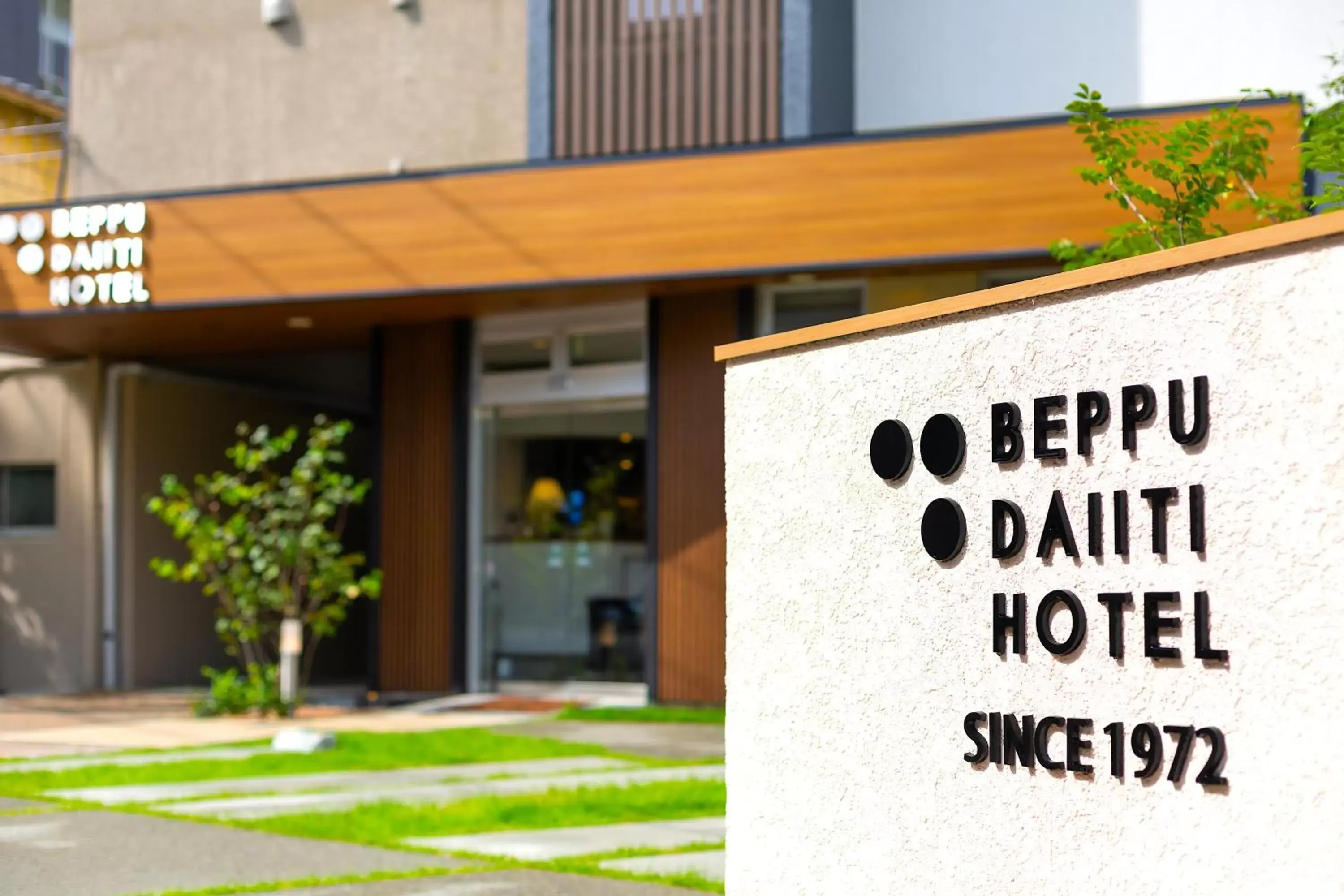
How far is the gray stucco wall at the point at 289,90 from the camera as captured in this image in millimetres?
14953

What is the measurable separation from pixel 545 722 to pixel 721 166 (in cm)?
482

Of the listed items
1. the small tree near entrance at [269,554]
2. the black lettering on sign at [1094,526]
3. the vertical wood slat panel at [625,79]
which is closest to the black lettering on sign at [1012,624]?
the black lettering on sign at [1094,526]

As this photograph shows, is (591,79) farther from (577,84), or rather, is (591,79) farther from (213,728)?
(213,728)

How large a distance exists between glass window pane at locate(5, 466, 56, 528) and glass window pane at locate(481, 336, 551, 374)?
5.84 metres

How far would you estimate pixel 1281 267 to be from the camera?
343 centimetres

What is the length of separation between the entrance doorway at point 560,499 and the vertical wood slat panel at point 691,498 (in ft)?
1.02

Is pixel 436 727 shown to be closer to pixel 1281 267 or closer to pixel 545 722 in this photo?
pixel 545 722

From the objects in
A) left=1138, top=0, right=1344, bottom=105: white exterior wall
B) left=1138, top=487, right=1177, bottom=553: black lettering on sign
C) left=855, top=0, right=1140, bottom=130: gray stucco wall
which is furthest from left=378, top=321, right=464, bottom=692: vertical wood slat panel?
left=1138, top=487, right=1177, bottom=553: black lettering on sign

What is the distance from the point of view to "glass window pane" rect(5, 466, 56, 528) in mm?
17047

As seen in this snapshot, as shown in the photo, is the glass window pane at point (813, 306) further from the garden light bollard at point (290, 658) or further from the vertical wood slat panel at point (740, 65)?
the garden light bollard at point (290, 658)

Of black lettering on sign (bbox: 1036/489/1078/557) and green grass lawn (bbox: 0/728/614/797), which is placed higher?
black lettering on sign (bbox: 1036/489/1078/557)

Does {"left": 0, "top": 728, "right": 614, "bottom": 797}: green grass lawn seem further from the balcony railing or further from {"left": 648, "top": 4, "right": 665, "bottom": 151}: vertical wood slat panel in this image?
the balcony railing

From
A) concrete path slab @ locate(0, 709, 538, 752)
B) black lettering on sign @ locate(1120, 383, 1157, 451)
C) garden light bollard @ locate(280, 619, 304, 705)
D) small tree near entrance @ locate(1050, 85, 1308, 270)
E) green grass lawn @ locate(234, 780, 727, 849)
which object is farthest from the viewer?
garden light bollard @ locate(280, 619, 304, 705)

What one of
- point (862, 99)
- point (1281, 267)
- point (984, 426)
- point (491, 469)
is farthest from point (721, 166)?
point (1281, 267)
